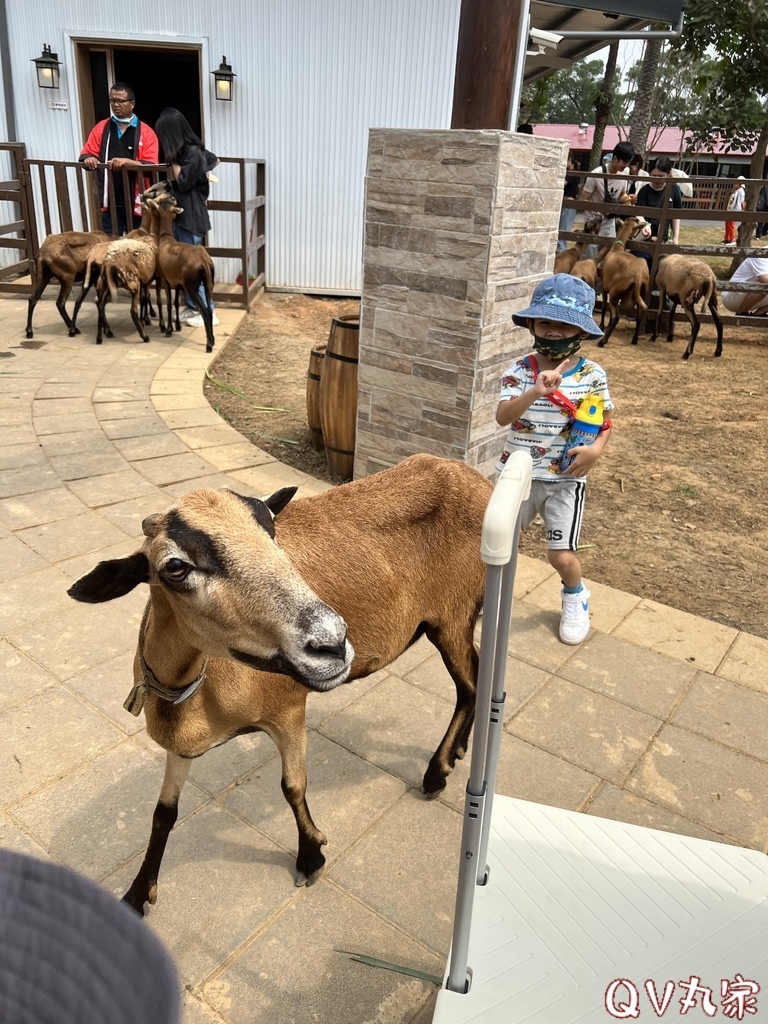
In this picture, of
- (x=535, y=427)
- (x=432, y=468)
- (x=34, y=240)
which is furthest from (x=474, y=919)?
(x=34, y=240)

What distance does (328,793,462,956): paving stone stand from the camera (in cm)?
236

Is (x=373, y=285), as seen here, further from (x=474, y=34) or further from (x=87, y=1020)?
(x=87, y=1020)

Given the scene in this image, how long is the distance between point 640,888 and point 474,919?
0.51 meters

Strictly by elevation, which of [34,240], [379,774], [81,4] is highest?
[81,4]

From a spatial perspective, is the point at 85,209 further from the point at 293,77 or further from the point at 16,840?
the point at 16,840

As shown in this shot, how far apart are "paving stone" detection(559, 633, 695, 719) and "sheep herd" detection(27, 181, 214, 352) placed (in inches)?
242

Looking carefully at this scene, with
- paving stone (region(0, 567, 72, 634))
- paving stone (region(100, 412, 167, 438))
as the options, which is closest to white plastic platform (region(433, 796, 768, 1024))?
paving stone (region(0, 567, 72, 634))

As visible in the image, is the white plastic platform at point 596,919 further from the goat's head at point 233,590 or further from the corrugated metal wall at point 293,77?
the corrugated metal wall at point 293,77

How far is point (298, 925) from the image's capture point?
2.32 metres

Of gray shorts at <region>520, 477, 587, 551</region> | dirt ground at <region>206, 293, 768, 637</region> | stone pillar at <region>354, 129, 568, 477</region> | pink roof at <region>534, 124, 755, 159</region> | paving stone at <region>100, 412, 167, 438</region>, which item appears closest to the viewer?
gray shorts at <region>520, 477, 587, 551</region>

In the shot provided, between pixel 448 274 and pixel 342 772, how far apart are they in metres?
3.05

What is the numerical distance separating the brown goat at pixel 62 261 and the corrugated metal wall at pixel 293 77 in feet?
9.83

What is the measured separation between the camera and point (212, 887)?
2436 millimetres

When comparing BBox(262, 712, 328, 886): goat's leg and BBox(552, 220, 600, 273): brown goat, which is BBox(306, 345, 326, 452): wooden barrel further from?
BBox(552, 220, 600, 273): brown goat
